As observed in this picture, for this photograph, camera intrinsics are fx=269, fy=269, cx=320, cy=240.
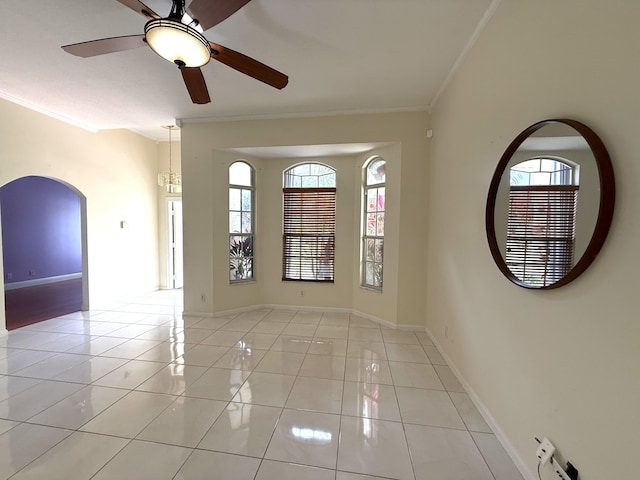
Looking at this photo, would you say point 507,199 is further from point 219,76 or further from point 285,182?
point 285,182

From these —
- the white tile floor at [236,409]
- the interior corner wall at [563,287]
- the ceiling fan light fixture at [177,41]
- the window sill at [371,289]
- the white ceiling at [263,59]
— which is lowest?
the white tile floor at [236,409]

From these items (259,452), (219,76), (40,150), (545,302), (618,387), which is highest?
(219,76)

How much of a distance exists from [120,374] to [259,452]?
5.83ft

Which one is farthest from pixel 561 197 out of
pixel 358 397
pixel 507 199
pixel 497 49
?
pixel 358 397

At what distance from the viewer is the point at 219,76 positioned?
287cm

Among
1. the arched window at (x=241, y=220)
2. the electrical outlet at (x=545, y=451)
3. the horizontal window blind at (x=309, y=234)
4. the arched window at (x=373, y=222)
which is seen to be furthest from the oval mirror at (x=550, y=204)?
the arched window at (x=241, y=220)

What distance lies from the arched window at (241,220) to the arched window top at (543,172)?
3.78m

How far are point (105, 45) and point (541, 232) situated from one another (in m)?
3.15

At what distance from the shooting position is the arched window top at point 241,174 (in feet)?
14.4

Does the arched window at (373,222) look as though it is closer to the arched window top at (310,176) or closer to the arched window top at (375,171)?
the arched window top at (375,171)

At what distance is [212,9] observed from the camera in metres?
1.63

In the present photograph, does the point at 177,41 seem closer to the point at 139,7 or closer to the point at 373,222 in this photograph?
the point at 139,7

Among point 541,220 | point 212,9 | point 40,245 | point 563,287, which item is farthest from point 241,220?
point 40,245

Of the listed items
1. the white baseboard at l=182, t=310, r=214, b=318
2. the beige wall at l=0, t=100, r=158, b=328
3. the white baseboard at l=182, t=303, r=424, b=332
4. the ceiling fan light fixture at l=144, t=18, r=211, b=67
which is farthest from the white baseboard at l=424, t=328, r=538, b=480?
the beige wall at l=0, t=100, r=158, b=328
